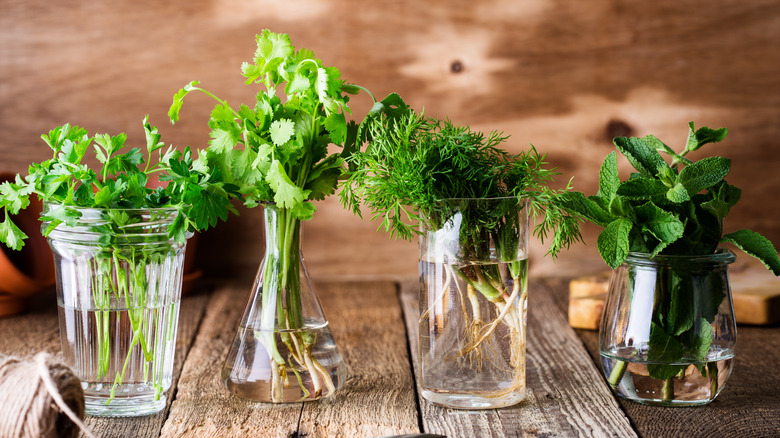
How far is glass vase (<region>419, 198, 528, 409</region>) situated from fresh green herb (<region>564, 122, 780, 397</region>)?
7 centimetres

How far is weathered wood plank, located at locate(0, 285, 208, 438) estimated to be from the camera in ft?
2.00

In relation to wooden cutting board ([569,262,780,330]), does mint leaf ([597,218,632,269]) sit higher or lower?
higher

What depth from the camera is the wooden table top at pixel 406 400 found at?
610 mm

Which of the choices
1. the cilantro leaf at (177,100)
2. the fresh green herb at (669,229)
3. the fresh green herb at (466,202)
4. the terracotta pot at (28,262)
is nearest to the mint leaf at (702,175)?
the fresh green herb at (669,229)

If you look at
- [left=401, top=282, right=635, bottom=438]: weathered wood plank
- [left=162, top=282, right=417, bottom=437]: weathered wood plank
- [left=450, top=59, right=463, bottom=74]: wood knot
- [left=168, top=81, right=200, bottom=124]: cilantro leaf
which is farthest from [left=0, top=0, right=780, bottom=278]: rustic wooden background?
[left=168, top=81, right=200, bottom=124]: cilantro leaf

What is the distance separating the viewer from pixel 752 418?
63cm

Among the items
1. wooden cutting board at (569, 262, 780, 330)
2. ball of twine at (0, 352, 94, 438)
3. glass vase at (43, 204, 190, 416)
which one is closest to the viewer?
ball of twine at (0, 352, 94, 438)

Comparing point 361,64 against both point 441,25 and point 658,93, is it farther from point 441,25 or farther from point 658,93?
point 658,93

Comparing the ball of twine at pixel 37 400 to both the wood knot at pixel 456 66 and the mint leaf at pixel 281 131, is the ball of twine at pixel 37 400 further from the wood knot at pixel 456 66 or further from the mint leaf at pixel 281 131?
the wood knot at pixel 456 66

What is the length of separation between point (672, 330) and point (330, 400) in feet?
0.98

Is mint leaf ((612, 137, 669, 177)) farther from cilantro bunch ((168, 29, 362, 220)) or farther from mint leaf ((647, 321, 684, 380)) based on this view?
cilantro bunch ((168, 29, 362, 220))

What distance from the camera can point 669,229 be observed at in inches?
23.8

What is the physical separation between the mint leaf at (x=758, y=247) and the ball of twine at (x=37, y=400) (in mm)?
520

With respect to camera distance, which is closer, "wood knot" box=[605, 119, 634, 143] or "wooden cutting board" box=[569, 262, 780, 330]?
"wooden cutting board" box=[569, 262, 780, 330]
